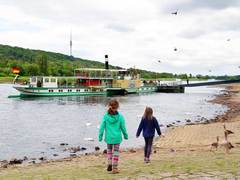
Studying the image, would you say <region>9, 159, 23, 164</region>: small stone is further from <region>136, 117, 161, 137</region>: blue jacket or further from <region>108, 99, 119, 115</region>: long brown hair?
<region>108, 99, 119, 115</region>: long brown hair

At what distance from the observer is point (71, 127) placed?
3425cm

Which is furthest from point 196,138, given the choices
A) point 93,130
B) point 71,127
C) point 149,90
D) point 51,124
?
point 149,90

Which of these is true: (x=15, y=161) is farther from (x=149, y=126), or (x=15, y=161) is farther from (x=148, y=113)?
(x=148, y=113)

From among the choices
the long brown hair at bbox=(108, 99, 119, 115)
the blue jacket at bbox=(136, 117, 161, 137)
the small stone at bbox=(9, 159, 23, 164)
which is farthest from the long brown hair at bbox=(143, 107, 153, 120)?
the small stone at bbox=(9, 159, 23, 164)

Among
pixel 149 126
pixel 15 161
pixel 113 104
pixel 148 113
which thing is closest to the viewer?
pixel 113 104

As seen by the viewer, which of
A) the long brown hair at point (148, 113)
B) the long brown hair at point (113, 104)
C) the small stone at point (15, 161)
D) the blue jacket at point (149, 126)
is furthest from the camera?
the small stone at point (15, 161)

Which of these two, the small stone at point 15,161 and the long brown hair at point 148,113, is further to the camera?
the small stone at point 15,161

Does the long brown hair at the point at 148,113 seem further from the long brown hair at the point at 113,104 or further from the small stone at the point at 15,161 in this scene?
the small stone at the point at 15,161

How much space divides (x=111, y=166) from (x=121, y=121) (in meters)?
1.30

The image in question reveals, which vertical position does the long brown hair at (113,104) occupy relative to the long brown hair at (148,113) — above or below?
above

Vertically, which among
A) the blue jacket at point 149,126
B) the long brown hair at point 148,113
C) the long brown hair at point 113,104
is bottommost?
the blue jacket at point 149,126

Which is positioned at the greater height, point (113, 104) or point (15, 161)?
point (113, 104)

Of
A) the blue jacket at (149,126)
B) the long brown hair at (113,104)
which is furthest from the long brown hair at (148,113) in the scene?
the long brown hair at (113,104)

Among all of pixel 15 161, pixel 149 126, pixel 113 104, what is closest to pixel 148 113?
pixel 149 126
